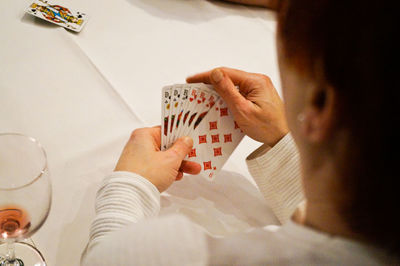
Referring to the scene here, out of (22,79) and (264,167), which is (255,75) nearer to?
(264,167)

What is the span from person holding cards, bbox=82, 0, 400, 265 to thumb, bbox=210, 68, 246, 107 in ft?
1.31

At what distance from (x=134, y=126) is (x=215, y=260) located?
Answer: 584 mm

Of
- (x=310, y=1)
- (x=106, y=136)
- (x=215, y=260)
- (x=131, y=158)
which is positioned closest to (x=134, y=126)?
(x=106, y=136)

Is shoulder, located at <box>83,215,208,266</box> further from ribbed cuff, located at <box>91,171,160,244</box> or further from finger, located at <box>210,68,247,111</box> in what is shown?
finger, located at <box>210,68,247,111</box>

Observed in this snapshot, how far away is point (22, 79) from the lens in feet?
3.64

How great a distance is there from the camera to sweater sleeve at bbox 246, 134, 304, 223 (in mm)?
949

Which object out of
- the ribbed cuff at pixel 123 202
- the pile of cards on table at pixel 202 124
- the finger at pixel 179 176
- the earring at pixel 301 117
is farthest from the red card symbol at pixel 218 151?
the earring at pixel 301 117

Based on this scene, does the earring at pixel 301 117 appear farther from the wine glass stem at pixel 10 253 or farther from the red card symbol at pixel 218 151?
the wine glass stem at pixel 10 253

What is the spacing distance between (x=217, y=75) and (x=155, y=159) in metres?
0.26

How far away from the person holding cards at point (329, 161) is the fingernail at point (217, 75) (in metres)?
0.40

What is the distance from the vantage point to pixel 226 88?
993mm

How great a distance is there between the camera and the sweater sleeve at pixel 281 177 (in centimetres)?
95

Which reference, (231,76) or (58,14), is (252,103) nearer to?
(231,76)

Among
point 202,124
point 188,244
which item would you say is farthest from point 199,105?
point 188,244
